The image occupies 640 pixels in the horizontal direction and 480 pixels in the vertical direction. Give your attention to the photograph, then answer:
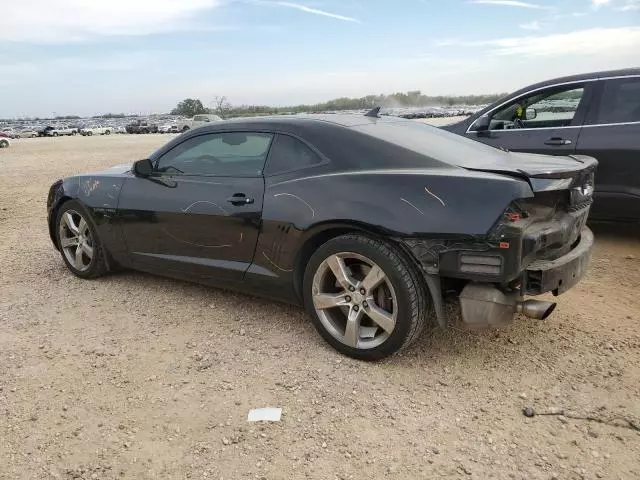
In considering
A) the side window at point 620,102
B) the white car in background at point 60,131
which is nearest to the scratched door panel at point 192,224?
the side window at point 620,102

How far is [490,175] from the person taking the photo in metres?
3.01

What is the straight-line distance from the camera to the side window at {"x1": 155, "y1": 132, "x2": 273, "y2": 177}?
12.6 ft

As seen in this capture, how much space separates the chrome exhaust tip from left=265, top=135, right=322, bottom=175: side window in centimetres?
146

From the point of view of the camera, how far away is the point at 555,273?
3039 millimetres

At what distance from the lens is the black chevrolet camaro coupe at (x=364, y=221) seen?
2951mm

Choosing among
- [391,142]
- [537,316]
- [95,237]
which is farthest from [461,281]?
[95,237]

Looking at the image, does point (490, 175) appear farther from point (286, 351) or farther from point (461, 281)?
point (286, 351)

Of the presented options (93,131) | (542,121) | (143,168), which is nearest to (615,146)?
(542,121)

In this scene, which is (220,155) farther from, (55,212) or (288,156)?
(55,212)

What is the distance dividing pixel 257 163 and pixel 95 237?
1895mm

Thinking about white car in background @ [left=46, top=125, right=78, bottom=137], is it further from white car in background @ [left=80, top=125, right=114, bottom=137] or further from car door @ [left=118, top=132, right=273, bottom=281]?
car door @ [left=118, top=132, right=273, bottom=281]

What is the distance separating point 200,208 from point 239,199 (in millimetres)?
374

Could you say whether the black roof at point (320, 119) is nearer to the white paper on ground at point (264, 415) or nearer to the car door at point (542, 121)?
the white paper on ground at point (264, 415)

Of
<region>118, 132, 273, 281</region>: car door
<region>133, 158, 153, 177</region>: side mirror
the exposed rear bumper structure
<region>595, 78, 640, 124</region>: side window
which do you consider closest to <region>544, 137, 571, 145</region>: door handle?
<region>595, 78, 640, 124</region>: side window
